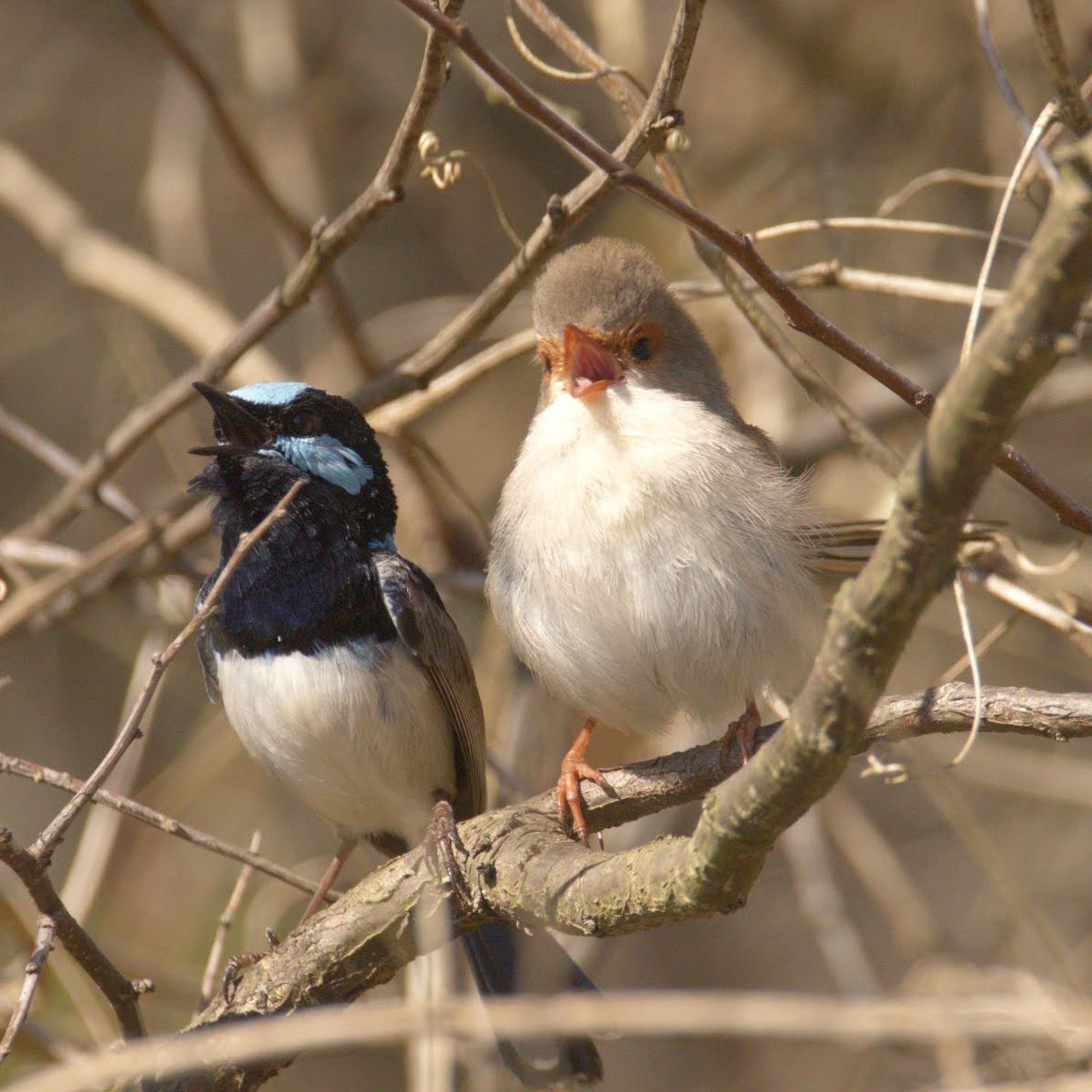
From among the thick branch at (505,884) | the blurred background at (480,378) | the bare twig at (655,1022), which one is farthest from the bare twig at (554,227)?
the bare twig at (655,1022)

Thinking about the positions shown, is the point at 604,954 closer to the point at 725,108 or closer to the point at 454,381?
the point at 454,381

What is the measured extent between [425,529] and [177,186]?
2.10 metres

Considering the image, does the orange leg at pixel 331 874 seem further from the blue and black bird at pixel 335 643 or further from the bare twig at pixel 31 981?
the bare twig at pixel 31 981

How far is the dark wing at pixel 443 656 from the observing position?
3.87 m

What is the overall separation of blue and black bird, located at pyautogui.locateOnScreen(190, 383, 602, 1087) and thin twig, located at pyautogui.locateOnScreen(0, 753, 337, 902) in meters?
0.46

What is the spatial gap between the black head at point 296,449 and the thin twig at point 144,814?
105 cm

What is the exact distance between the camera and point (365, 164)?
739 cm

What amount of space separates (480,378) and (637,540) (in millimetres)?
1507

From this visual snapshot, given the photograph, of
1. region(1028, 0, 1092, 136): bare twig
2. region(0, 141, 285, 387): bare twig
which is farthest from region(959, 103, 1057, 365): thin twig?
region(0, 141, 285, 387): bare twig

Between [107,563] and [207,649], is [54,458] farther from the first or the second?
[207,649]

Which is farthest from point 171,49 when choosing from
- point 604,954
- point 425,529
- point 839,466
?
point 604,954

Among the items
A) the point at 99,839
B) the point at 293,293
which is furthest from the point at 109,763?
the point at 99,839

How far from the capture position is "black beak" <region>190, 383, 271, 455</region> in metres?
3.87

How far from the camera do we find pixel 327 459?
3984 mm
